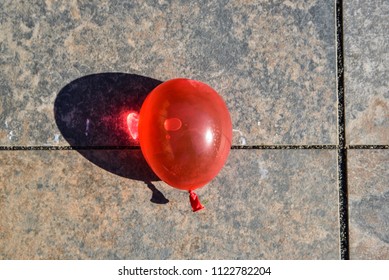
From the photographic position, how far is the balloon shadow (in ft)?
7.31

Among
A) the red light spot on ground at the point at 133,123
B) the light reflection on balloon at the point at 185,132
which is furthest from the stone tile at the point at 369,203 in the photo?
the red light spot on ground at the point at 133,123

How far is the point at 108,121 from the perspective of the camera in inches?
88.0

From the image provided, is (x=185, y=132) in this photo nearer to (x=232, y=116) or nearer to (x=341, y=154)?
(x=232, y=116)

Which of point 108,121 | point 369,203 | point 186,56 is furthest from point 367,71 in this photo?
point 108,121

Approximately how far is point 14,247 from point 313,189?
147cm

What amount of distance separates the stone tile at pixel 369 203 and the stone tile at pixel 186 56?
18 centimetres

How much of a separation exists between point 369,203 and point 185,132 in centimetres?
104

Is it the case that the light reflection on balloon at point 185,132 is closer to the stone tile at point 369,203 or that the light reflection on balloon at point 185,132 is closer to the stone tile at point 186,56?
the stone tile at point 186,56

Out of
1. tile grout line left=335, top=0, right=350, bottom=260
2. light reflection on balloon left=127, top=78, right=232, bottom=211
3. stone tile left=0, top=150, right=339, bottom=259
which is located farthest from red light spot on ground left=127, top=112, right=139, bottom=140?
tile grout line left=335, top=0, right=350, bottom=260

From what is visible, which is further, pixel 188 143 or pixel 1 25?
pixel 1 25

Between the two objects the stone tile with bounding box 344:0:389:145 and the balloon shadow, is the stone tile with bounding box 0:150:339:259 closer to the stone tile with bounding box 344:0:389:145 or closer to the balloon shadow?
the balloon shadow
